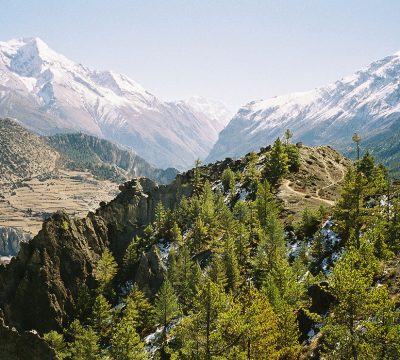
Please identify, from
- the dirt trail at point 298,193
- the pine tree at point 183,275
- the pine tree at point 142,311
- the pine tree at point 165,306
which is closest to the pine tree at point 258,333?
the pine tree at point 165,306

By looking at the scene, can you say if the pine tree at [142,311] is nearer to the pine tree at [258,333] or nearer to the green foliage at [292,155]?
the pine tree at [258,333]

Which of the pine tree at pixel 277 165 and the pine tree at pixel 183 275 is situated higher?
the pine tree at pixel 277 165

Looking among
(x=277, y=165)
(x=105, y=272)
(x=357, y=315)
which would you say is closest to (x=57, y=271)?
(x=105, y=272)

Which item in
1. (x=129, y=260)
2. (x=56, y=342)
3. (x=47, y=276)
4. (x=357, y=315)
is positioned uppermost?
(x=357, y=315)

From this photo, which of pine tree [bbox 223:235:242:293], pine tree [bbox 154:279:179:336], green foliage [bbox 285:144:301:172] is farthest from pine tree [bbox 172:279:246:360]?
green foliage [bbox 285:144:301:172]

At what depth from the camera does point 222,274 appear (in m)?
76.5

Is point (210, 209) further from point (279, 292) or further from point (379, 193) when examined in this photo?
point (279, 292)

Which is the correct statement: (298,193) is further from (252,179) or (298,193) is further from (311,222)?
(311,222)

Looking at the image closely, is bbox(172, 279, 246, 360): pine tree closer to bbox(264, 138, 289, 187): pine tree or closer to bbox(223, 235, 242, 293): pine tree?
bbox(223, 235, 242, 293): pine tree

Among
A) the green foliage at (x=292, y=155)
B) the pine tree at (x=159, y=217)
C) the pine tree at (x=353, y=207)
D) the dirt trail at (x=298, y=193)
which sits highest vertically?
the green foliage at (x=292, y=155)

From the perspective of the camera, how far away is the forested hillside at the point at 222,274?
41.5m

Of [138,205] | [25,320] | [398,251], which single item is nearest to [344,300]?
[398,251]

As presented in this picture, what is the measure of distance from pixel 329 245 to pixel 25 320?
64244 mm

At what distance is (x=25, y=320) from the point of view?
90875 millimetres
